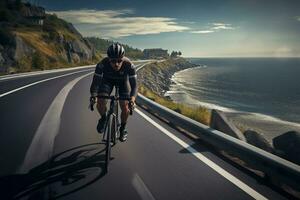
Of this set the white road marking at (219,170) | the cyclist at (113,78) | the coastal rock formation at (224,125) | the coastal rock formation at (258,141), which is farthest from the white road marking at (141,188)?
the coastal rock formation at (258,141)

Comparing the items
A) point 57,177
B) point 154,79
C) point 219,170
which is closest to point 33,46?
point 154,79

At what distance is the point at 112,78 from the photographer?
20.2 feet

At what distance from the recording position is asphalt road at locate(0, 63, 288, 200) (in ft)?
15.0

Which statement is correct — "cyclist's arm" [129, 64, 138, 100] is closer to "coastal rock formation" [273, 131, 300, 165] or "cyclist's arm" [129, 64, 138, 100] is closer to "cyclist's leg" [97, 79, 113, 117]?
"cyclist's leg" [97, 79, 113, 117]

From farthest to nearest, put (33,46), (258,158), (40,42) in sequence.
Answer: (40,42), (33,46), (258,158)

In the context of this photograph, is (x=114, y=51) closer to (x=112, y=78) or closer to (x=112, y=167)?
(x=112, y=78)

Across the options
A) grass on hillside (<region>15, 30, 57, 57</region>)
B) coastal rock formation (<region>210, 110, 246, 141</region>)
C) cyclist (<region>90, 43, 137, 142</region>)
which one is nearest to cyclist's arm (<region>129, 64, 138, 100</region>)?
cyclist (<region>90, 43, 137, 142</region>)

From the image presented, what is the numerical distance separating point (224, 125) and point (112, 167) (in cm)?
366

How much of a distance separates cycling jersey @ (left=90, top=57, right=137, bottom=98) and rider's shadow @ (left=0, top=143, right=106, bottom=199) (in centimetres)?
131

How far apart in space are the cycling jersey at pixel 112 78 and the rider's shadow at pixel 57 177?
4.31ft

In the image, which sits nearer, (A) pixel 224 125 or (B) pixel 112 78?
(B) pixel 112 78

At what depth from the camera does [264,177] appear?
209 inches

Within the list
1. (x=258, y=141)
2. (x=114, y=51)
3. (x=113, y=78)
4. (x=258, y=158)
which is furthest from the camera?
(x=258, y=141)

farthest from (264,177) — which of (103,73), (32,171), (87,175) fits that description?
(32,171)
